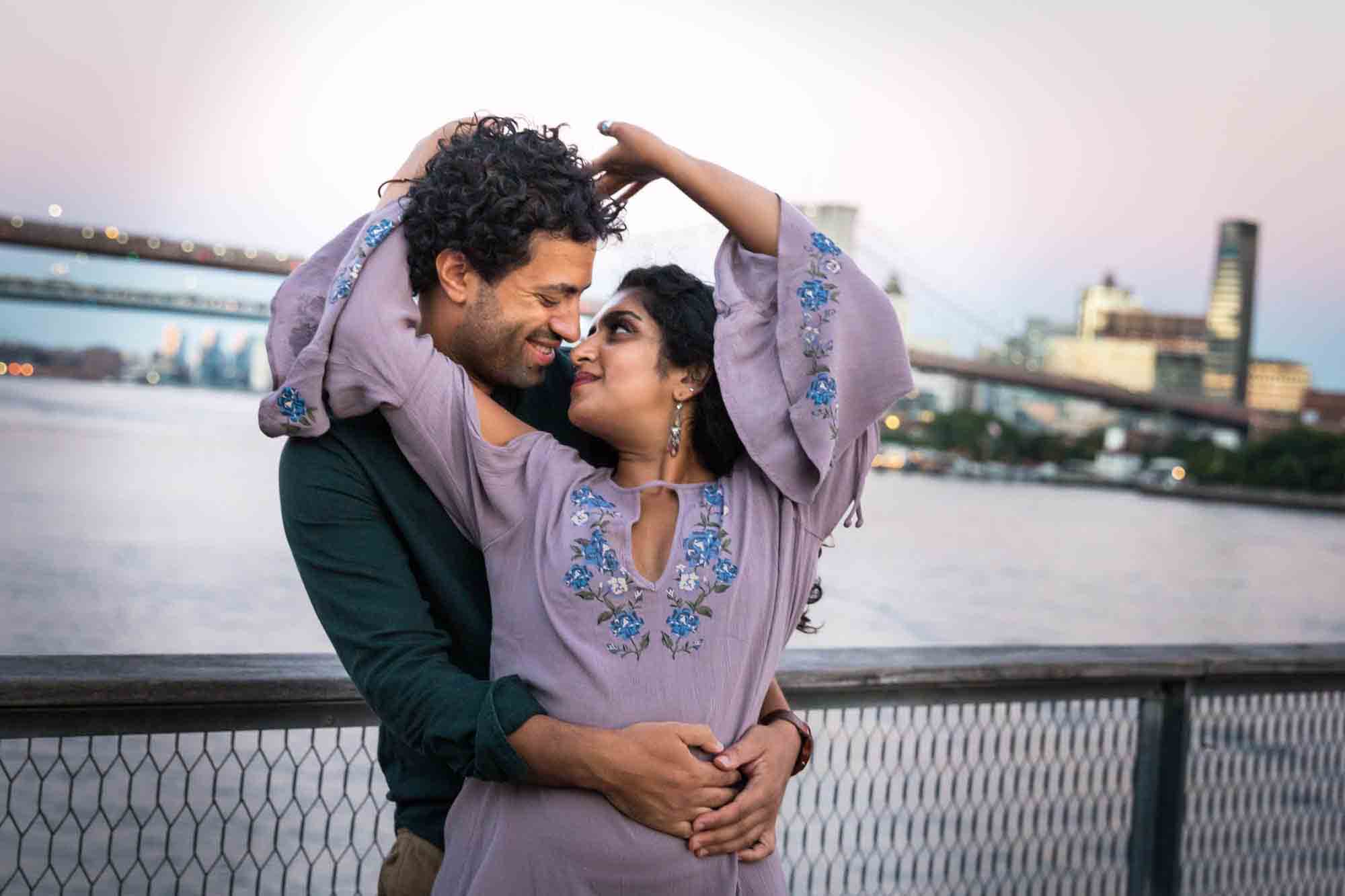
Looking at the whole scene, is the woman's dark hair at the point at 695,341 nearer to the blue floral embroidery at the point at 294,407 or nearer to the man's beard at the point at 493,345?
the man's beard at the point at 493,345

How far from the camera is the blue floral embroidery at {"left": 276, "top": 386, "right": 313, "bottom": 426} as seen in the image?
118 centimetres

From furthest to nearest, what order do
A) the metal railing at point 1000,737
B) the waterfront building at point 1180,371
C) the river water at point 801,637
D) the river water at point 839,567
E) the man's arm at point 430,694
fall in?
the waterfront building at point 1180,371
the river water at point 839,567
the river water at point 801,637
the metal railing at point 1000,737
the man's arm at point 430,694

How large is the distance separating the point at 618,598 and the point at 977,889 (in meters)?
2.76

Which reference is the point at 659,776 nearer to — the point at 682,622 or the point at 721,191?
the point at 682,622

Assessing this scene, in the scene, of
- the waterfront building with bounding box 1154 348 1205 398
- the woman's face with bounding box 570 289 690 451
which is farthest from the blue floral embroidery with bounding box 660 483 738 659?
the waterfront building with bounding box 1154 348 1205 398

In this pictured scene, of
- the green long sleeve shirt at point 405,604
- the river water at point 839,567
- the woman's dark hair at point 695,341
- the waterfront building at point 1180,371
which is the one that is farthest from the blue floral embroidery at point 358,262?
the waterfront building at point 1180,371

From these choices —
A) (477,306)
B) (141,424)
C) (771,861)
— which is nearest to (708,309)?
(477,306)

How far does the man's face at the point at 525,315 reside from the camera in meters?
1.28

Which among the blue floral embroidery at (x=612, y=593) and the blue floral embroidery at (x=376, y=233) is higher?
the blue floral embroidery at (x=376, y=233)

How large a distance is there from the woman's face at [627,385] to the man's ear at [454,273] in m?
0.10

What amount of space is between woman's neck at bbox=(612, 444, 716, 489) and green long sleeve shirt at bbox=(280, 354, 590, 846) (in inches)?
5.4

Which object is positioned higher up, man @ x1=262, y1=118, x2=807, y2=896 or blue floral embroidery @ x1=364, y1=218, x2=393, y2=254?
blue floral embroidery @ x1=364, y1=218, x2=393, y2=254

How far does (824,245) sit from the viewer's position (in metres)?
1.28

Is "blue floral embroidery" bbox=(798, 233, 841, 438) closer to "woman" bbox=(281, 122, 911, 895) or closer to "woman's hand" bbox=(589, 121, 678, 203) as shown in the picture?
"woman" bbox=(281, 122, 911, 895)
